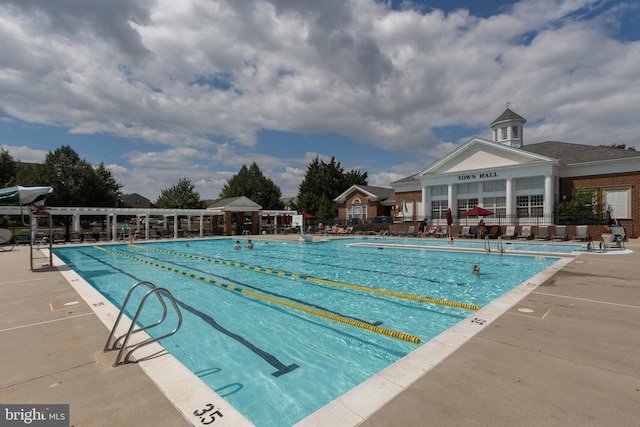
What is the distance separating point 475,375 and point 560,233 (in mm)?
22220

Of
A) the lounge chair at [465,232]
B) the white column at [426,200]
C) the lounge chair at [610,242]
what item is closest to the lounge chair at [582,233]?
the lounge chair at [610,242]

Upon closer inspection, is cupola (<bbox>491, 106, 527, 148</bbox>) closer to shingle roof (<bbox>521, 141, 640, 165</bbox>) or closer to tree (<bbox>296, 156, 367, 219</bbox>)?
shingle roof (<bbox>521, 141, 640, 165</bbox>)

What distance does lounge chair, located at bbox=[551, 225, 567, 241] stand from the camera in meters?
20.1

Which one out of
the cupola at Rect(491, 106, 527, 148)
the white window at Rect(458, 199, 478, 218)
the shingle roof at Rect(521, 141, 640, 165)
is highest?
the cupola at Rect(491, 106, 527, 148)

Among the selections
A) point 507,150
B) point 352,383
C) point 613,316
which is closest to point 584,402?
point 352,383

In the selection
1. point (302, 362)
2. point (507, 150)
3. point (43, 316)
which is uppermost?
point (507, 150)

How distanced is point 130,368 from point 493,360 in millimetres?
4170

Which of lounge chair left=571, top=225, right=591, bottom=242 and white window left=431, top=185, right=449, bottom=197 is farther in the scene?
white window left=431, top=185, right=449, bottom=197

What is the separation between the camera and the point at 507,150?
83.1ft

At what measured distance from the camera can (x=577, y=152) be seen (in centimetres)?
2447

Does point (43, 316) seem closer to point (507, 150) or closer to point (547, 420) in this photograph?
point (547, 420)

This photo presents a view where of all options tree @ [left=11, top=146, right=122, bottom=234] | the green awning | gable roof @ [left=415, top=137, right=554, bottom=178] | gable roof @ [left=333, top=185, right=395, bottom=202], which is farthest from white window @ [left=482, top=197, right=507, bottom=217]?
tree @ [left=11, top=146, right=122, bottom=234]

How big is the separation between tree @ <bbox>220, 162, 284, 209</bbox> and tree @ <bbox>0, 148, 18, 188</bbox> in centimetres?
2980

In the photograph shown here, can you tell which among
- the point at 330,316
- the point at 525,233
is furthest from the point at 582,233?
the point at 330,316
